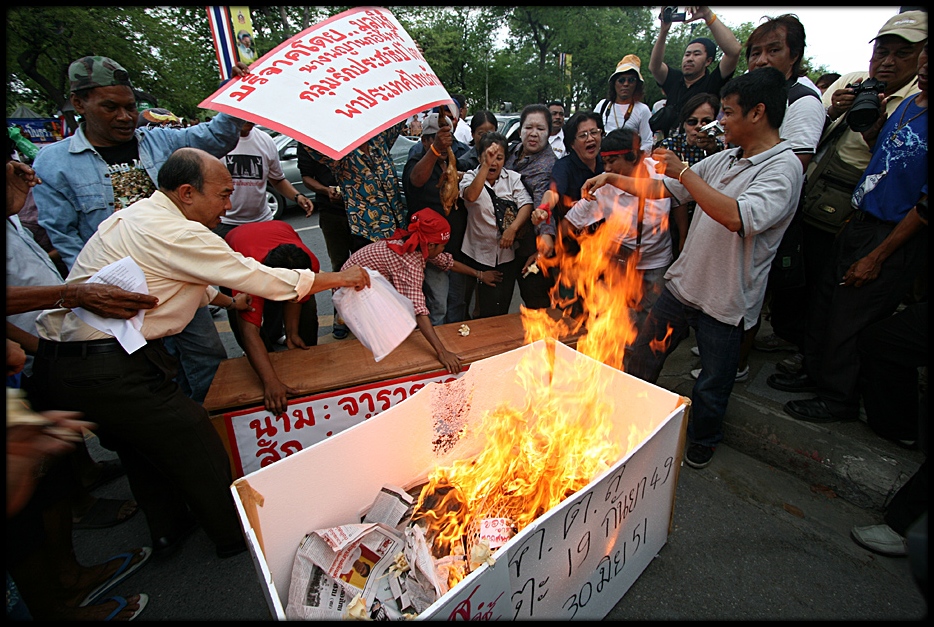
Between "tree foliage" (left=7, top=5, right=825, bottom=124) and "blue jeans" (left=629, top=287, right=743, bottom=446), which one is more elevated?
"tree foliage" (left=7, top=5, right=825, bottom=124)

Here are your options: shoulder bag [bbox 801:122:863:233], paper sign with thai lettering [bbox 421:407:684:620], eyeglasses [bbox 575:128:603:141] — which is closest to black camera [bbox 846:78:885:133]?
shoulder bag [bbox 801:122:863:233]

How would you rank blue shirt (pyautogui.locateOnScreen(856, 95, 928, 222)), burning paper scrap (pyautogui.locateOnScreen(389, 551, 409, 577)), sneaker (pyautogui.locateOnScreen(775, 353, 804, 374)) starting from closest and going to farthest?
burning paper scrap (pyautogui.locateOnScreen(389, 551, 409, 577)), blue shirt (pyautogui.locateOnScreen(856, 95, 928, 222)), sneaker (pyautogui.locateOnScreen(775, 353, 804, 374))

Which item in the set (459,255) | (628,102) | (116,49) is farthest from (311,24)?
(459,255)

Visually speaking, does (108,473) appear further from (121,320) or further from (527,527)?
(527,527)

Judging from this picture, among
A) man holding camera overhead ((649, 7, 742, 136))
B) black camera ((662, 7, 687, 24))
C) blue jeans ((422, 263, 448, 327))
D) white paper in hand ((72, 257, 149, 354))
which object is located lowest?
blue jeans ((422, 263, 448, 327))

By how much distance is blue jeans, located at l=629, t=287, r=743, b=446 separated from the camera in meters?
2.77

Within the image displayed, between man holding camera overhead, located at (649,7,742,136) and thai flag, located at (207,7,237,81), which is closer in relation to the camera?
man holding camera overhead, located at (649,7,742,136)

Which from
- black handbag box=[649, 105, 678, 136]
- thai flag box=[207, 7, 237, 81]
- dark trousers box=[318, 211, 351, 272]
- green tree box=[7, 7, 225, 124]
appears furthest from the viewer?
green tree box=[7, 7, 225, 124]

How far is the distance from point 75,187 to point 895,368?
16.1 ft

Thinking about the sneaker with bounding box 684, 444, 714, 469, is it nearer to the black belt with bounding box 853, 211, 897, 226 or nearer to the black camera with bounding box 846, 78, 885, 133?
the black belt with bounding box 853, 211, 897, 226

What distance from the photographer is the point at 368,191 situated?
11.4 feet

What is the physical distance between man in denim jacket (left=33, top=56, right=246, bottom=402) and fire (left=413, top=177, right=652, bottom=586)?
6.92 feet

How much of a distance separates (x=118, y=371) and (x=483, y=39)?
101 feet

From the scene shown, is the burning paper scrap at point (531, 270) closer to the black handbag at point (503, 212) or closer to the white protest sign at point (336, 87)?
the black handbag at point (503, 212)
